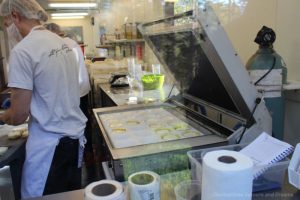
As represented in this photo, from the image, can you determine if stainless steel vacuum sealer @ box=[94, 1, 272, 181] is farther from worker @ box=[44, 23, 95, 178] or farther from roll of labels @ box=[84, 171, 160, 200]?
worker @ box=[44, 23, 95, 178]

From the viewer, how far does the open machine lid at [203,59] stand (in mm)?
1069

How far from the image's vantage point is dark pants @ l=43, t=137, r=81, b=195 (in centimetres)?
182

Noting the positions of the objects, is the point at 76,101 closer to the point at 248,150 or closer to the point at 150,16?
the point at 248,150

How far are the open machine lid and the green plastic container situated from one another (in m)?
0.87

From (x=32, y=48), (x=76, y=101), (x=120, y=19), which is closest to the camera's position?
(x=32, y=48)

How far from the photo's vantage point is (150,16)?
3414 millimetres

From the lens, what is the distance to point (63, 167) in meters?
1.89

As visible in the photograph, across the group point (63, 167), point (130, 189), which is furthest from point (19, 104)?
point (130, 189)

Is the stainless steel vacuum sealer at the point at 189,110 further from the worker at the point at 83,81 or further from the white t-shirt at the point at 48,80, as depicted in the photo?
the worker at the point at 83,81

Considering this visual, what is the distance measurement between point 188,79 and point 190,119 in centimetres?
27

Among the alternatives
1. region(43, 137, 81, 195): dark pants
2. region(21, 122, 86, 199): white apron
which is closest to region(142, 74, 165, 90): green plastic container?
region(43, 137, 81, 195): dark pants

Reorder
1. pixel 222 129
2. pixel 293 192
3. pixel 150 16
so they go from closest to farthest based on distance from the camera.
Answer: pixel 293 192
pixel 222 129
pixel 150 16

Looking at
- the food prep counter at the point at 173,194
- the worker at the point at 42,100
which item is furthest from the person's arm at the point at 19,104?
the food prep counter at the point at 173,194

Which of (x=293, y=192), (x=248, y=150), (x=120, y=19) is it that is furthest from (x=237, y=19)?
(x=120, y=19)
